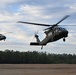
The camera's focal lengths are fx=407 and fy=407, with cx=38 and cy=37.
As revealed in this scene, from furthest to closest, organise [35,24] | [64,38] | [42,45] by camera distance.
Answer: [42,45]
[35,24]
[64,38]

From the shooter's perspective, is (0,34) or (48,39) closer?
(48,39)

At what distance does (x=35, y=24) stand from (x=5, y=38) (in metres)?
19.5

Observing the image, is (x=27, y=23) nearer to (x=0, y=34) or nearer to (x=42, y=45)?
(x=42, y=45)

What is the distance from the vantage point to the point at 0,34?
99.8m

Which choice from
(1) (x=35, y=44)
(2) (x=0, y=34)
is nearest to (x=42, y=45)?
(1) (x=35, y=44)
